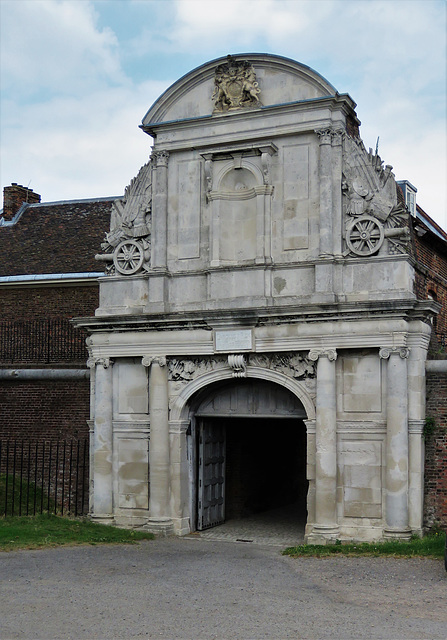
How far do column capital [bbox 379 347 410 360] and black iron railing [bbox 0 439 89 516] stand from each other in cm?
729

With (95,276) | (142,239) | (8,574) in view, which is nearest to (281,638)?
(8,574)

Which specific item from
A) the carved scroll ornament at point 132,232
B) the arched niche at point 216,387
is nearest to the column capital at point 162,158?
the carved scroll ornament at point 132,232

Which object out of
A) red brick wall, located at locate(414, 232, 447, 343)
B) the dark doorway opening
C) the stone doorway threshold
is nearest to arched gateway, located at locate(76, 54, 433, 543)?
the stone doorway threshold

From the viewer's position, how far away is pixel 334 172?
16234 mm

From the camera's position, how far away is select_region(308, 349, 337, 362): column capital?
15680mm

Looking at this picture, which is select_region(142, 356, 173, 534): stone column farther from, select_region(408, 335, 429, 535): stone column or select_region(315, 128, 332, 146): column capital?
select_region(315, 128, 332, 146): column capital

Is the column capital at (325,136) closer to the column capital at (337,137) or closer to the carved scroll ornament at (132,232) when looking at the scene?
the column capital at (337,137)

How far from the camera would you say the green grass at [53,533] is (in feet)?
49.9

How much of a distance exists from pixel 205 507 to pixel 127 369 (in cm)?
347

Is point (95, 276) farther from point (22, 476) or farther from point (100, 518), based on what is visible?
point (100, 518)

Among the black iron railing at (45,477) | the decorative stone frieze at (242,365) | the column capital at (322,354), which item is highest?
the column capital at (322,354)

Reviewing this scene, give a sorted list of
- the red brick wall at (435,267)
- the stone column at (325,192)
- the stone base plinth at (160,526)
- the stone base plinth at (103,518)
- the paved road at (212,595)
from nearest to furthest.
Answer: the paved road at (212,595), the stone column at (325,192), the stone base plinth at (160,526), the stone base plinth at (103,518), the red brick wall at (435,267)

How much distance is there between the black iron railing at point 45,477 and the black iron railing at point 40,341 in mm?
2568

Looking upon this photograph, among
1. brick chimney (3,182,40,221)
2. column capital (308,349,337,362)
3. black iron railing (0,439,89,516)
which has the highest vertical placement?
brick chimney (3,182,40,221)
